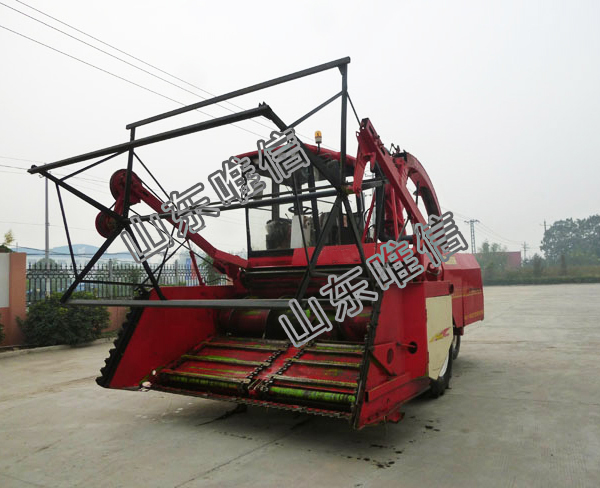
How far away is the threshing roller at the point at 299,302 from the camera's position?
12.2ft

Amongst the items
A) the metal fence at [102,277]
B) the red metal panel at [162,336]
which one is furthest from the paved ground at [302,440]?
the metal fence at [102,277]

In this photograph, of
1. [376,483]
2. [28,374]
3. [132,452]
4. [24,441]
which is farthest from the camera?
[28,374]

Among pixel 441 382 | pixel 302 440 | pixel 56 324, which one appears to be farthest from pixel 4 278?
pixel 441 382

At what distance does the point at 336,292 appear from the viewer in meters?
4.78

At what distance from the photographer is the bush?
9.97 m

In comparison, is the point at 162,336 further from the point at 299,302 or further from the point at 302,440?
the point at 299,302

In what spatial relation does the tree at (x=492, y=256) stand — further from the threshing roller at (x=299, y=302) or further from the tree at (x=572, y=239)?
the threshing roller at (x=299, y=302)

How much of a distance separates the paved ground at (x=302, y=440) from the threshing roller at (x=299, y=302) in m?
0.33

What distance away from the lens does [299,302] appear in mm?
3359

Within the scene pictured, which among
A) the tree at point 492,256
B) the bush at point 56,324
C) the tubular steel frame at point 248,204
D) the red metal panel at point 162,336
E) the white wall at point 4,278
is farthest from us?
the tree at point 492,256

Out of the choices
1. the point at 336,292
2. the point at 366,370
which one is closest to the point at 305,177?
the point at 336,292

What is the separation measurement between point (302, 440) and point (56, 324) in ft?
25.6

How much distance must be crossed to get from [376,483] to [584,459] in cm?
162

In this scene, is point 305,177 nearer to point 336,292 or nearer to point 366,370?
point 336,292
